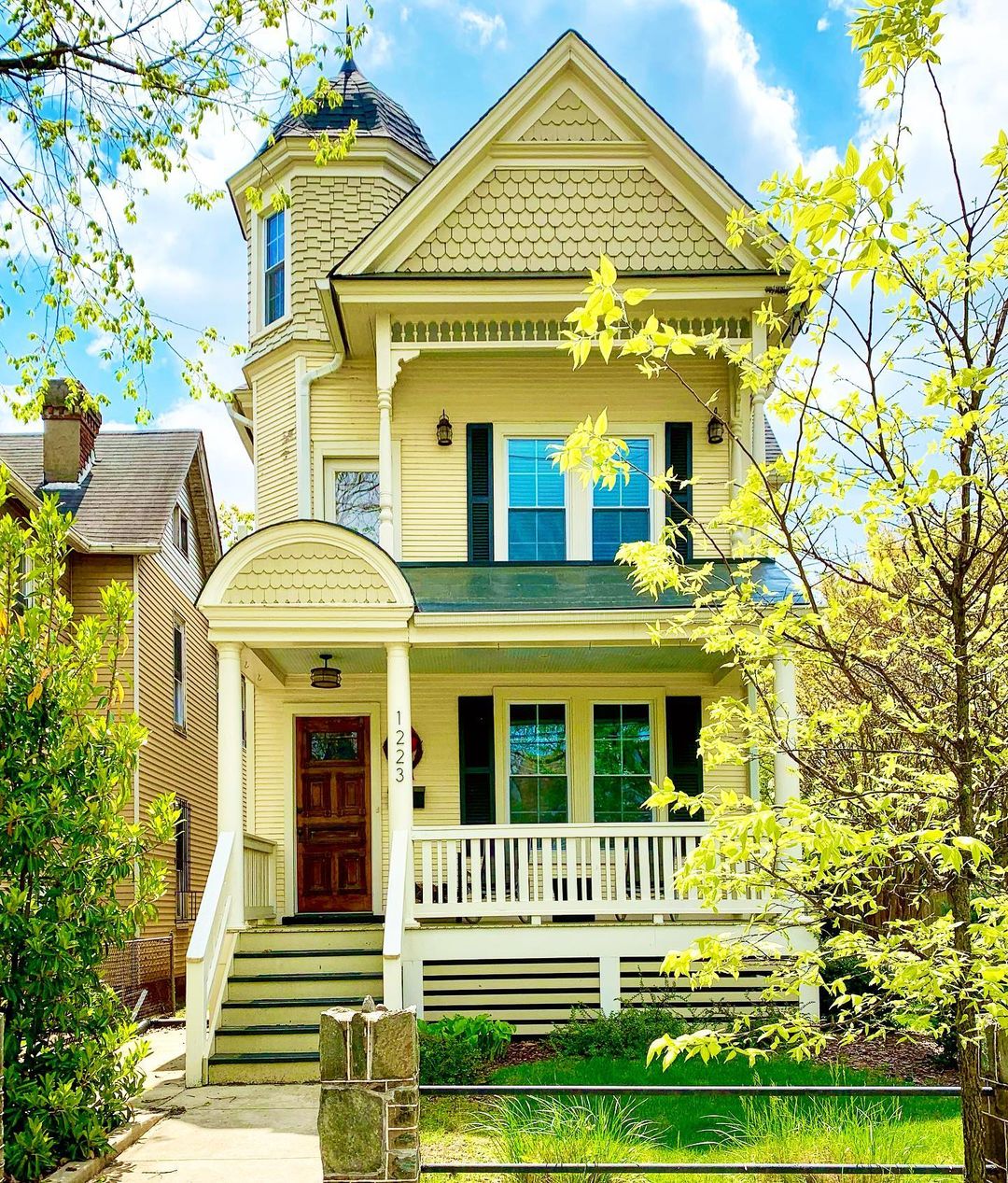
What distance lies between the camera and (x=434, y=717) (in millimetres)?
13180

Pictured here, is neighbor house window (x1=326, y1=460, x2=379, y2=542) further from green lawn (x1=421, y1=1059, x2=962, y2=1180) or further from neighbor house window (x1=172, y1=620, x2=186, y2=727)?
neighbor house window (x1=172, y1=620, x2=186, y2=727)

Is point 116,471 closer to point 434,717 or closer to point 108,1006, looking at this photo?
point 434,717

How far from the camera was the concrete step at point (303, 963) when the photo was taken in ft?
34.6

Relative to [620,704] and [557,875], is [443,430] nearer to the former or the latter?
[620,704]

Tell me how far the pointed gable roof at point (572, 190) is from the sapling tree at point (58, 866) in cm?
636

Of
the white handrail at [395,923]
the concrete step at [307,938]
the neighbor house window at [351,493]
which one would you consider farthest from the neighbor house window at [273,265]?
the concrete step at [307,938]

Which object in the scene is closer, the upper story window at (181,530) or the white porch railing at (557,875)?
the white porch railing at (557,875)

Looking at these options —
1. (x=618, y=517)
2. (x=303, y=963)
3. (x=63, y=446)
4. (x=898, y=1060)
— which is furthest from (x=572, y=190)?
(x=63, y=446)

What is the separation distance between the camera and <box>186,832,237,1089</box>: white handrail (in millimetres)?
9469

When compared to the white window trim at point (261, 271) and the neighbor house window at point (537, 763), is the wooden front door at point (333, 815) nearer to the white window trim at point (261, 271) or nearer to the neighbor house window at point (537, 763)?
the neighbor house window at point (537, 763)

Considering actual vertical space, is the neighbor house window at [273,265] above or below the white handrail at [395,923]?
above

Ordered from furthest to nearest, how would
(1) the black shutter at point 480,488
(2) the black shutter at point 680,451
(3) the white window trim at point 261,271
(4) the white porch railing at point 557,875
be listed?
(3) the white window trim at point 261,271 → (2) the black shutter at point 680,451 → (1) the black shutter at point 480,488 → (4) the white porch railing at point 557,875

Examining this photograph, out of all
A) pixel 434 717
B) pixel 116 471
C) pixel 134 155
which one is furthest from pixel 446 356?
pixel 116 471

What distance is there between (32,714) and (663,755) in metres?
7.31
